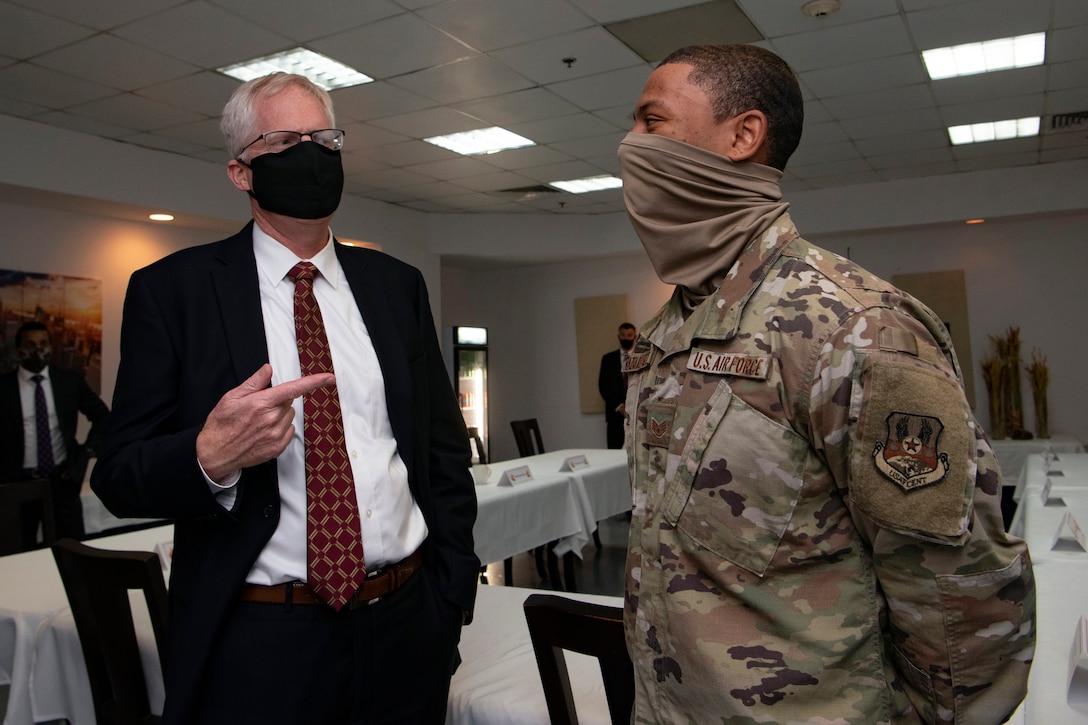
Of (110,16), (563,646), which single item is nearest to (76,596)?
(563,646)

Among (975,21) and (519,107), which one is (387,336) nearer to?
(975,21)

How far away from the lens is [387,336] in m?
1.46

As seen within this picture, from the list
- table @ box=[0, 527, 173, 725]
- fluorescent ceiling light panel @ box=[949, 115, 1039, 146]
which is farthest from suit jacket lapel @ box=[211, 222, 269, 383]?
fluorescent ceiling light panel @ box=[949, 115, 1039, 146]

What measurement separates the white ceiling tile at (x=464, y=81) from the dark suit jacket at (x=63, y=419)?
9.05ft

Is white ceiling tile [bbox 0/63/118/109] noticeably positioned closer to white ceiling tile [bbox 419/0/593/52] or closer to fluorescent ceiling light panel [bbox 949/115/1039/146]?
white ceiling tile [bbox 419/0/593/52]

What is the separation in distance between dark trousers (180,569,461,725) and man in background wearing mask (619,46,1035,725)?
44 cm

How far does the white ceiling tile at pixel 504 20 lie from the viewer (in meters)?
4.18

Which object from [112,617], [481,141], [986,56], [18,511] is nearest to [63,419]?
[18,511]

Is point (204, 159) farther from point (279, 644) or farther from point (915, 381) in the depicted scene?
point (915, 381)

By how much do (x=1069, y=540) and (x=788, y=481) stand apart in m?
1.99

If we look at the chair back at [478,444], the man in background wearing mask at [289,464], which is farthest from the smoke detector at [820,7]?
the chair back at [478,444]

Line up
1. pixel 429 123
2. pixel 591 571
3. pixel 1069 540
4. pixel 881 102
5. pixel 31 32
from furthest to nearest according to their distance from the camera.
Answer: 1. pixel 429 123
2. pixel 881 102
3. pixel 591 571
4. pixel 31 32
5. pixel 1069 540

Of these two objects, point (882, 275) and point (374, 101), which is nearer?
point (374, 101)

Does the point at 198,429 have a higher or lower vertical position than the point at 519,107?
lower
